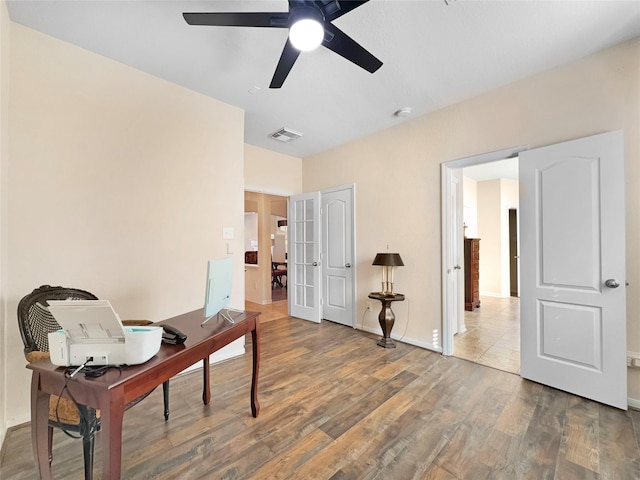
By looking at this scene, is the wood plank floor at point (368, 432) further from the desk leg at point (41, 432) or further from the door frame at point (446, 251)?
the door frame at point (446, 251)

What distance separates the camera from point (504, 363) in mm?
2967

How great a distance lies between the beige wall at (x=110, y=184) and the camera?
2029 mm

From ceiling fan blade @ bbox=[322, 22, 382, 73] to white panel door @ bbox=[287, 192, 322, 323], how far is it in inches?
107

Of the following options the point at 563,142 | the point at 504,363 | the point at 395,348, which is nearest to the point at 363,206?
the point at 395,348

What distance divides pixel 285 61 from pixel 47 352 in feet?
7.23

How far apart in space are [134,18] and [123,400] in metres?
2.44

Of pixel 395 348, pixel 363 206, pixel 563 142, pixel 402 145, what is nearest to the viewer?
pixel 563 142

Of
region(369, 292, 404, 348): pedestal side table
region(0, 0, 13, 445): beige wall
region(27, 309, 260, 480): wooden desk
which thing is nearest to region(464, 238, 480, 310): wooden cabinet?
region(369, 292, 404, 348): pedestal side table

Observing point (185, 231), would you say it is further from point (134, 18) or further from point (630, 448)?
point (630, 448)

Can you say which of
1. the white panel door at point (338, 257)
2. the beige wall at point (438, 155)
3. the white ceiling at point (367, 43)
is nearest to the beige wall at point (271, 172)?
the beige wall at point (438, 155)

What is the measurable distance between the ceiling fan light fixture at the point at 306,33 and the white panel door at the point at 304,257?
2.96 m

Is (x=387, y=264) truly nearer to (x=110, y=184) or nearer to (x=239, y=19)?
(x=239, y=19)

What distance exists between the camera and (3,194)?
1891mm

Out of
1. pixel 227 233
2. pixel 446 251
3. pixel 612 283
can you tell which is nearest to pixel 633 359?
pixel 612 283
